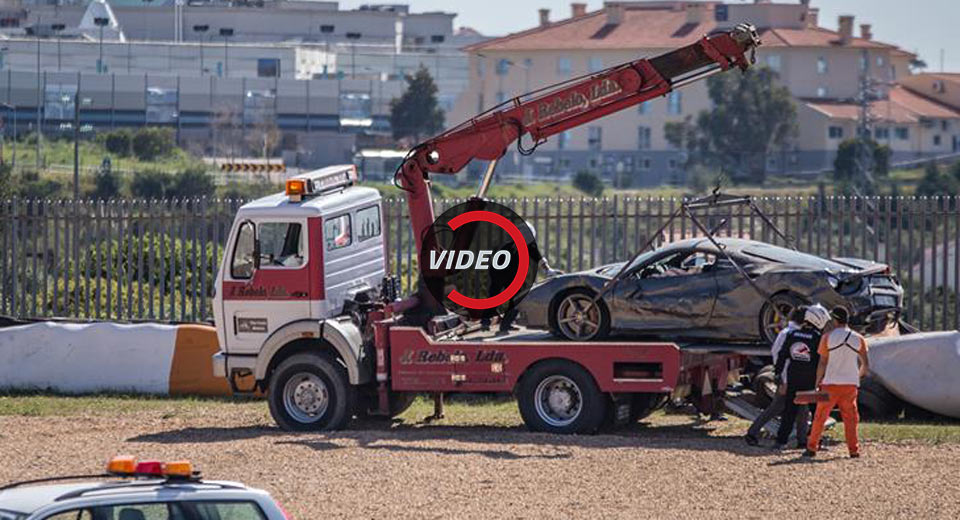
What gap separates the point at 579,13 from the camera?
106m

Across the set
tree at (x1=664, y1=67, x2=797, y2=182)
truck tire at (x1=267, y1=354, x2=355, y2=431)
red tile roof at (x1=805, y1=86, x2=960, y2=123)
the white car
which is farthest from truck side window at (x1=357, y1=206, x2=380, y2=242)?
red tile roof at (x1=805, y1=86, x2=960, y2=123)

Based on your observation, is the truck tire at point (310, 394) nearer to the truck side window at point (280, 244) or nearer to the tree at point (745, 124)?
the truck side window at point (280, 244)

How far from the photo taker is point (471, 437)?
1905cm

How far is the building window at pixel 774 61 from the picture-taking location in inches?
3871

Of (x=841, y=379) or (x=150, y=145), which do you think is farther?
(x=150, y=145)

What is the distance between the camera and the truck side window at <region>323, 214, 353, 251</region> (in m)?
19.8

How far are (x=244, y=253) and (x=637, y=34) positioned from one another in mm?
80630

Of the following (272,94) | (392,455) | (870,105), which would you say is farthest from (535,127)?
(870,105)

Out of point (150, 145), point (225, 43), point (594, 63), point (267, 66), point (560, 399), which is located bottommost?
Answer: point (560, 399)

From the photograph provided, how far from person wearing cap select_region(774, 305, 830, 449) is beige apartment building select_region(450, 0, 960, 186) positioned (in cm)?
7828

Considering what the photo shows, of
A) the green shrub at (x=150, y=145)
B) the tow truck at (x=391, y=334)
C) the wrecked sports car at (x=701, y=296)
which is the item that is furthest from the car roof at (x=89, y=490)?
the green shrub at (x=150, y=145)

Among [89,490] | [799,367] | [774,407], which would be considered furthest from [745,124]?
[89,490]

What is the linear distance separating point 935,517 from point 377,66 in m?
92.0

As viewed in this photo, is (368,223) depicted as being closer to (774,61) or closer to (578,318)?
(578,318)
